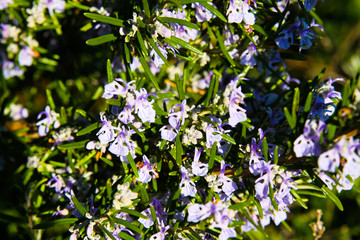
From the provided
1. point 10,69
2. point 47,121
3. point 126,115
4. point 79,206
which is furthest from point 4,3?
point 79,206

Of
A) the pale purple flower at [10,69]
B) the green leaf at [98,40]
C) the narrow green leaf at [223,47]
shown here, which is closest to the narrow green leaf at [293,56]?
the narrow green leaf at [223,47]

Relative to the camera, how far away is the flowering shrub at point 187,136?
1140 millimetres

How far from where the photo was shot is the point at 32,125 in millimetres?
1778

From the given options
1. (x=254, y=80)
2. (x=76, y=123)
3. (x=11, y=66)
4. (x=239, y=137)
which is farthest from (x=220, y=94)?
(x=11, y=66)

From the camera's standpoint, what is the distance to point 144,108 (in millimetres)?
1177

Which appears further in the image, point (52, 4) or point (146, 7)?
point (52, 4)

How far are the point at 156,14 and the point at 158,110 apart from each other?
34 centimetres

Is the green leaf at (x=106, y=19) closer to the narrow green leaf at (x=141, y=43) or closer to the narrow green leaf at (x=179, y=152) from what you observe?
the narrow green leaf at (x=141, y=43)

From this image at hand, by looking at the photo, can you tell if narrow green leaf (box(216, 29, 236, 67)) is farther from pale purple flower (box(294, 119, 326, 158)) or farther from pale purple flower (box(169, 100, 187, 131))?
pale purple flower (box(294, 119, 326, 158))

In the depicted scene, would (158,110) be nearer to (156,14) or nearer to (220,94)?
(220,94)

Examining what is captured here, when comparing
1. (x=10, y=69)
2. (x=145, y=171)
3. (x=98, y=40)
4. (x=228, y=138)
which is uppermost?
(x=98, y=40)

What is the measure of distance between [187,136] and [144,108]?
7.1 inches

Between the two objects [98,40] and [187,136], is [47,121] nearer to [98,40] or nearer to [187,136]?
[98,40]

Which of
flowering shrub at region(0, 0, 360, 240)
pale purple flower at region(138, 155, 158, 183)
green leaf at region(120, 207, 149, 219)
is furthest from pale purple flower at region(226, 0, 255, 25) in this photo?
green leaf at region(120, 207, 149, 219)
